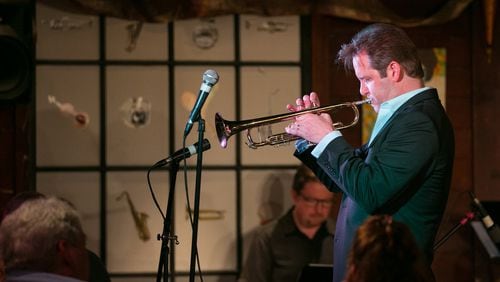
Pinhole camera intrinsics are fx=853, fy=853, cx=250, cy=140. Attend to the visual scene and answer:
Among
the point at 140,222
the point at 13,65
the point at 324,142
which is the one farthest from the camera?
the point at 140,222

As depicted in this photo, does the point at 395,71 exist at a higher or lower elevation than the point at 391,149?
higher

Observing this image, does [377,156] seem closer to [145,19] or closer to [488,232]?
[488,232]

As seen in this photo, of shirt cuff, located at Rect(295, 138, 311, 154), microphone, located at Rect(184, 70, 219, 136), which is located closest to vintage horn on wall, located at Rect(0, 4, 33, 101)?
microphone, located at Rect(184, 70, 219, 136)

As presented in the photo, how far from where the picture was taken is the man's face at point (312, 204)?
4.37 metres

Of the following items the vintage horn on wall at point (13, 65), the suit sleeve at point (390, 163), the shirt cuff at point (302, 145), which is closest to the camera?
the suit sleeve at point (390, 163)

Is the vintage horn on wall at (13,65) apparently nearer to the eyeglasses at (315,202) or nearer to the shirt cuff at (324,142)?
the eyeglasses at (315,202)

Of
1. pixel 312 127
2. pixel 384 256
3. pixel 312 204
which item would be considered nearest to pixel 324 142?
pixel 312 127

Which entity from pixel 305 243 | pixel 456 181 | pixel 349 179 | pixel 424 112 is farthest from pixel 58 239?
pixel 456 181

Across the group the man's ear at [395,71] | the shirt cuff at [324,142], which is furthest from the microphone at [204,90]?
the man's ear at [395,71]

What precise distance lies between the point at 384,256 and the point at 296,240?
2.62 metres

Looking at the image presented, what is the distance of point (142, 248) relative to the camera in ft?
15.0

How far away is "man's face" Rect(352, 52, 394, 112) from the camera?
8.59 feet

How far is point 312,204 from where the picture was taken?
440 cm

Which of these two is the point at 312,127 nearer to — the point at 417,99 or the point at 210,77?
the point at 417,99
